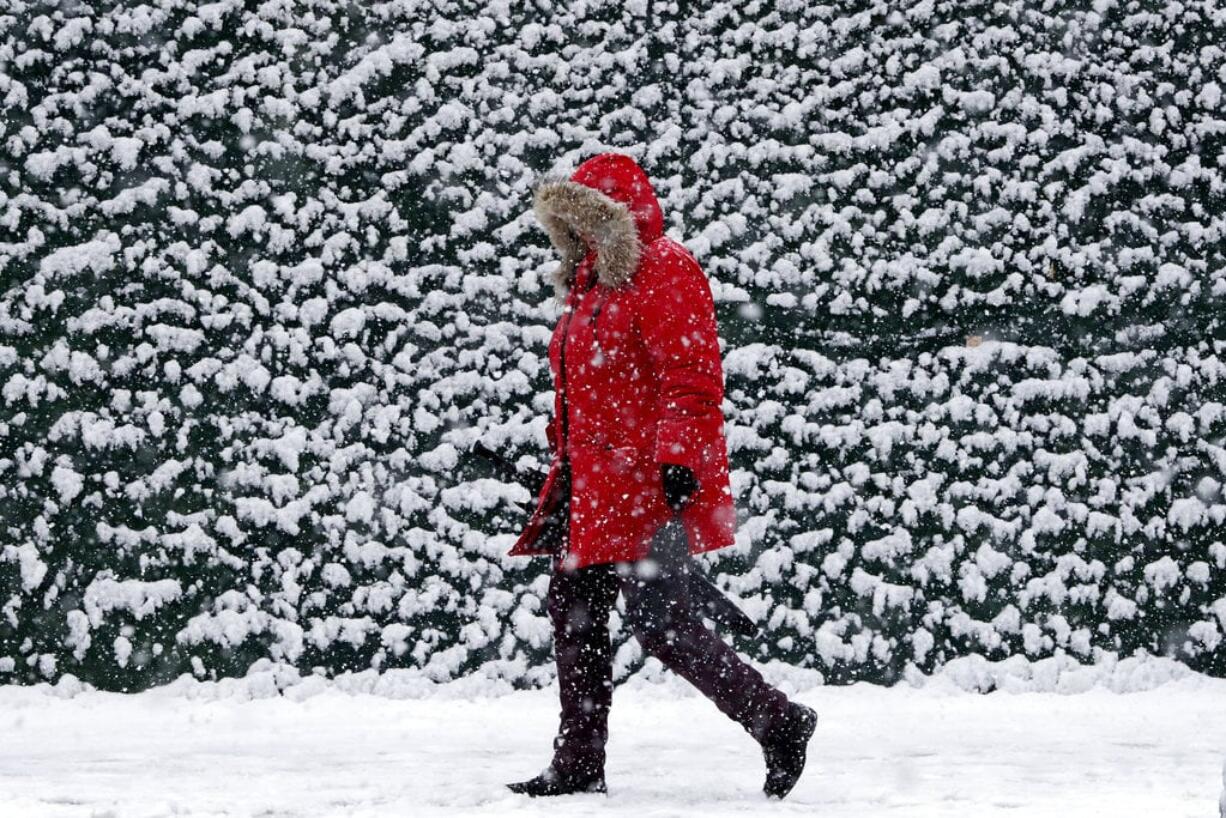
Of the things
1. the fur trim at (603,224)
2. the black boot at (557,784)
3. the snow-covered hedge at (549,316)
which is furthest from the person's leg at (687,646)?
the snow-covered hedge at (549,316)

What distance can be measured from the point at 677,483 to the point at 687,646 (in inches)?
14.6

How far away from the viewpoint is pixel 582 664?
3.01 metres

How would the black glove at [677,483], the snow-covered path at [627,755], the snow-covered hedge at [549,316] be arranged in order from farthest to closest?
1. the snow-covered hedge at [549,316]
2. the snow-covered path at [627,755]
3. the black glove at [677,483]

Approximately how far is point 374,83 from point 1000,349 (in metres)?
2.20

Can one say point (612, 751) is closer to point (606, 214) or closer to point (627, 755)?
point (627, 755)

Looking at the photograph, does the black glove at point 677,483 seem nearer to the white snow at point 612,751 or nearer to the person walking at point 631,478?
the person walking at point 631,478

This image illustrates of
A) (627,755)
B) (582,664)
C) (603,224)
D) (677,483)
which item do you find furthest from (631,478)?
(627,755)

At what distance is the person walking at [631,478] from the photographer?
9.36 ft

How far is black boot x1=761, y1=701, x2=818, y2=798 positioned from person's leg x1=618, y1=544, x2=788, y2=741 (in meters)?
0.02

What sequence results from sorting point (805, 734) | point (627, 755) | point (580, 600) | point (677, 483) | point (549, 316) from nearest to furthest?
point (677, 483), point (805, 734), point (580, 600), point (627, 755), point (549, 316)

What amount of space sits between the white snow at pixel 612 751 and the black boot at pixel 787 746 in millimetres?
49

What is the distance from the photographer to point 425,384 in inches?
169

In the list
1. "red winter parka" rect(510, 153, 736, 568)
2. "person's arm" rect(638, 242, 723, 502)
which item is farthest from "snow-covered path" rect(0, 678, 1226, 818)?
"person's arm" rect(638, 242, 723, 502)

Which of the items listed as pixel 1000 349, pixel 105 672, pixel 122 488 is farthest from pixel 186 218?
pixel 1000 349
